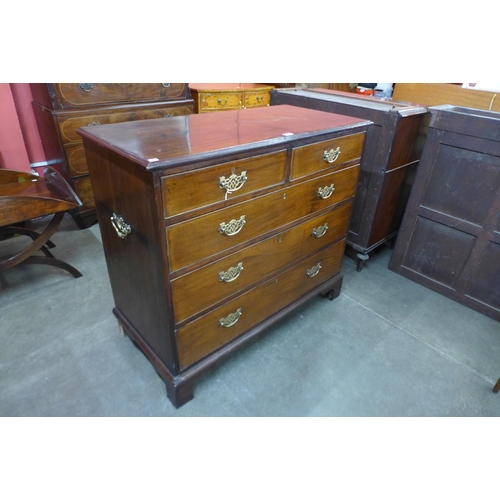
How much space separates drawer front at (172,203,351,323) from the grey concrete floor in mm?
437

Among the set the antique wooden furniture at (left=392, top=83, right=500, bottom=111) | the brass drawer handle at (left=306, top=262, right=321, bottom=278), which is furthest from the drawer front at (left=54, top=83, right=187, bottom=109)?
the antique wooden furniture at (left=392, top=83, right=500, bottom=111)

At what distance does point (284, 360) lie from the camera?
172 centimetres

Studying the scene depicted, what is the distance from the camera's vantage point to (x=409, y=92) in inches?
132

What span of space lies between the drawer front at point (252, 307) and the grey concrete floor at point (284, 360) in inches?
8.1

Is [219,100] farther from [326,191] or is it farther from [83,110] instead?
[326,191]

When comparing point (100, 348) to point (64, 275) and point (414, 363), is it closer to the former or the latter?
point (64, 275)

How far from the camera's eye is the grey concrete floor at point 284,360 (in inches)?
58.9

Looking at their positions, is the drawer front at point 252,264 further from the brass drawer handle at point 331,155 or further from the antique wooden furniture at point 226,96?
the antique wooden furniture at point 226,96

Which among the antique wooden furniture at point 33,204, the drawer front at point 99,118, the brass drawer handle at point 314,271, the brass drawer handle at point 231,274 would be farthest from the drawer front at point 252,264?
the drawer front at point 99,118

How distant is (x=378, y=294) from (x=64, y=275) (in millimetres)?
1915

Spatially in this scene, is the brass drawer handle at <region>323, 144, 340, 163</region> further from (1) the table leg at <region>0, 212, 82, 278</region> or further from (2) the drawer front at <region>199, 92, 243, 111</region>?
(2) the drawer front at <region>199, 92, 243, 111</region>

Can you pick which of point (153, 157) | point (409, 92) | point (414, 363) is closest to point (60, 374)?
point (153, 157)

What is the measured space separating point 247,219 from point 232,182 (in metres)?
0.18

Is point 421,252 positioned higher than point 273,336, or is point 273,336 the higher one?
point 421,252
